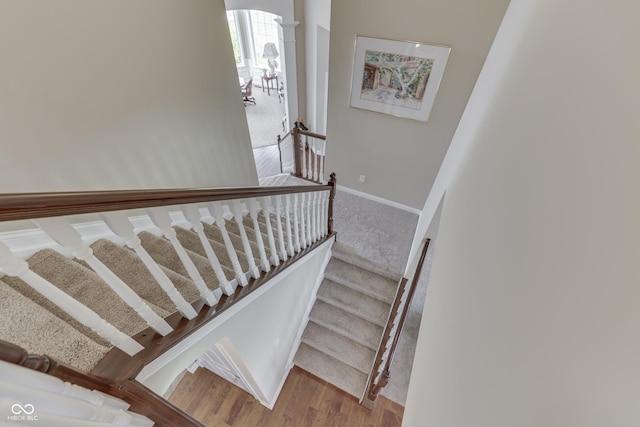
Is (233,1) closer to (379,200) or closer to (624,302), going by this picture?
(379,200)

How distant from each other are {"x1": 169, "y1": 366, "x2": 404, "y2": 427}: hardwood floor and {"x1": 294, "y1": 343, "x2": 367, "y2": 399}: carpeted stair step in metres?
0.14

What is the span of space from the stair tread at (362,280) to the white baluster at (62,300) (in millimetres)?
2542

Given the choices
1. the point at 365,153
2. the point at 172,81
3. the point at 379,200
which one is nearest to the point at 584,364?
the point at 172,81

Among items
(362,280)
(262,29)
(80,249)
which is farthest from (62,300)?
(262,29)

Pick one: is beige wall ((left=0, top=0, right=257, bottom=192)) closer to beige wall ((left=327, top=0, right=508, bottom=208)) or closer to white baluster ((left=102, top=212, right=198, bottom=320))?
white baluster ((left=102, top=212, right=198, bottom=320))

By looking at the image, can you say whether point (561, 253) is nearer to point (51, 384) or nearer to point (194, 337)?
point (51, 384)

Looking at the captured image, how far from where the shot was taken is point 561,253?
467 millimetres

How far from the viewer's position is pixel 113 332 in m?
0.80

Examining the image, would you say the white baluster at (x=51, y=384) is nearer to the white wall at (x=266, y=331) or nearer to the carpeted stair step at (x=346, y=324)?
the white wall at (x=266, y=331)

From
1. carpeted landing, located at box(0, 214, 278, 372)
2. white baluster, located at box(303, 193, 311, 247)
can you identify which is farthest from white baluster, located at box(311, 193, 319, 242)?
carpeted landing, located at box(0, 214, 278, 372)

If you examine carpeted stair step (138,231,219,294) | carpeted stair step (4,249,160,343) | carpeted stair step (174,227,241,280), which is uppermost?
carpeted stair step (4,249,160,343)

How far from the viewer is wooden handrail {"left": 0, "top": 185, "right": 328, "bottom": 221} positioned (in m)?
0.52

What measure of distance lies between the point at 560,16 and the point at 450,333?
3.72 feet

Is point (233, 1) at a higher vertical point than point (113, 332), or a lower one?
higher
